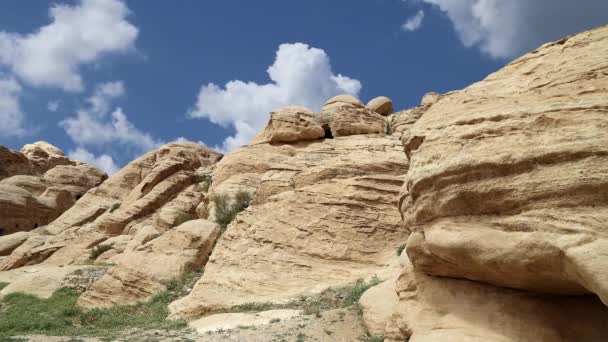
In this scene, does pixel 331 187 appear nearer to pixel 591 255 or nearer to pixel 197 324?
pixel 197 324

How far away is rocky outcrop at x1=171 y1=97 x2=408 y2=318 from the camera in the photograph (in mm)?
16531

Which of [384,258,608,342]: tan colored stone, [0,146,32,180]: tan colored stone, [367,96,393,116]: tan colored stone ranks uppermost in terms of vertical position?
[0,146,32,180]: tan colored stone

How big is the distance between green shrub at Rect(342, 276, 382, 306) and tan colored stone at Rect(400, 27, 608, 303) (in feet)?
18.0

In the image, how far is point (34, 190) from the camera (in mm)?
43781

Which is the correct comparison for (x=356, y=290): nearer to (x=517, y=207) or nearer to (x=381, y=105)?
(x=517, y=207)

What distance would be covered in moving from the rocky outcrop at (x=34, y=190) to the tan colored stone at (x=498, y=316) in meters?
38.1

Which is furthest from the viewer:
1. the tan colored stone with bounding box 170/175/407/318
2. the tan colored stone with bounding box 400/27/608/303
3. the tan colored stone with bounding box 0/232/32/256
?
the tan colored stone with bounding box 0/232/32/256

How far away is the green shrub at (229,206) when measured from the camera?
22.6m

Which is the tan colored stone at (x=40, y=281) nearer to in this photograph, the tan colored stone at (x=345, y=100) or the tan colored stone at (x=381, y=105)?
the tan colored stone at (x=345, y=100)

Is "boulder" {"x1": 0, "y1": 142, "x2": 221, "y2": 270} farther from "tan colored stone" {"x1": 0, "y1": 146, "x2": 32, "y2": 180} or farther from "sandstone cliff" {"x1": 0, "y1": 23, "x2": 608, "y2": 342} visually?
"tan colored stone" {"x1": 0, "y1": 146, "x2": 32, "y2": 180}

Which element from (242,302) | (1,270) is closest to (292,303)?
(242,302)

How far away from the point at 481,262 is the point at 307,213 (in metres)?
11.3

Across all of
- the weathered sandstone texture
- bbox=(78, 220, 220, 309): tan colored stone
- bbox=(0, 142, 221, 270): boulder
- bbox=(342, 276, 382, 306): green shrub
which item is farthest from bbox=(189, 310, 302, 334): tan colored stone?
bbox=(0, 142, 221, 270): boulder

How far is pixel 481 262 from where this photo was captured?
24.9 ft
